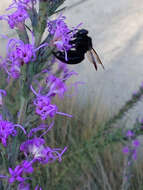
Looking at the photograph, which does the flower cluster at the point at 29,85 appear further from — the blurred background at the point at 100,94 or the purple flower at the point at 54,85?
the blurred background at the point at 100,94

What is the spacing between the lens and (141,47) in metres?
2.79

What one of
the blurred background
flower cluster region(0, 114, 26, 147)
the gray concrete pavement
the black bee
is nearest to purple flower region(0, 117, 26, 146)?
flower cluster region(0, 114, 26, 147)

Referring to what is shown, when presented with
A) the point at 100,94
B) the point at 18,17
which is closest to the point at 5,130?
the point at 18,17

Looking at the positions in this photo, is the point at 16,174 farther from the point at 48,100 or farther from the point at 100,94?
the point at 100,94

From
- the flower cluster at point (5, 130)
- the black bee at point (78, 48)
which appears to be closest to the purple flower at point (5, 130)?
the flower cluster at point (5, 130)

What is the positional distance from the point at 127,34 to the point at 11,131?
2523mm

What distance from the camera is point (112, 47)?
280 cm

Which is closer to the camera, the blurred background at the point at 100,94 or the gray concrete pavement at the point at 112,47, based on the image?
the blurred background at the point at 100,94

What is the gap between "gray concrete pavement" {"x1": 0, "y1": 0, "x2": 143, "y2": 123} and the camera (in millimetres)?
2373

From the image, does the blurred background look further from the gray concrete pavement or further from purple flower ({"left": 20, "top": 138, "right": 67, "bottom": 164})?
purple flower ({"left": 20, "top": 138, "right": 67, "bottom": 164})

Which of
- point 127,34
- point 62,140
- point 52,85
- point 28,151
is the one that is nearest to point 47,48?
point 52,85

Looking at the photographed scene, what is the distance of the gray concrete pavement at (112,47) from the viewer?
237 cm

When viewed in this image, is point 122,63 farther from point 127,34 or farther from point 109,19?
point 109,19

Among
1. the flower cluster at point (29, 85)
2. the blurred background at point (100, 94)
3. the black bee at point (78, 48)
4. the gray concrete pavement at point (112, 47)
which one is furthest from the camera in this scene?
the gray concrete pavement at point (112, 47)
